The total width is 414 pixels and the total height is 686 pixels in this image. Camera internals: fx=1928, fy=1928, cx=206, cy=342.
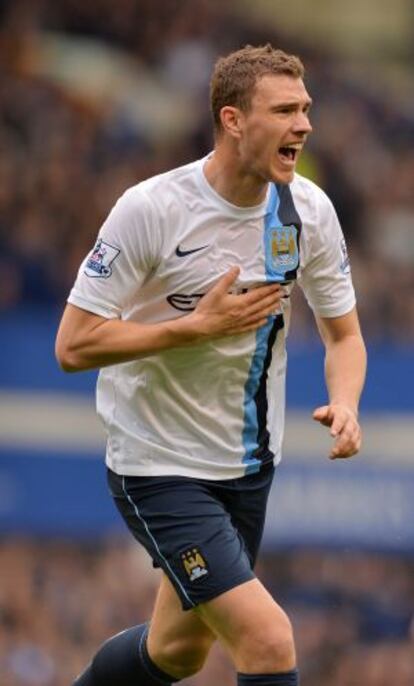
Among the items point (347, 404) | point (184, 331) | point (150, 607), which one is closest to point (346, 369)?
point (347, 404)

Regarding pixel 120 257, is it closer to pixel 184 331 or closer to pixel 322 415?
pixel 184 331

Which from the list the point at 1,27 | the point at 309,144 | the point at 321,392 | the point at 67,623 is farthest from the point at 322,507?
the point at 1,27

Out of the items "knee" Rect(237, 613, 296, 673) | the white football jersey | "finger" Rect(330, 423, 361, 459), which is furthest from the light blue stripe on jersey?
"knee" Rect(237, 613, 296, 673)

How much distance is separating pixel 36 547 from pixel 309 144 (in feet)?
12.6

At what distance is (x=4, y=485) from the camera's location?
12.0 metres

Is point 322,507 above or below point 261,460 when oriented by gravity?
below

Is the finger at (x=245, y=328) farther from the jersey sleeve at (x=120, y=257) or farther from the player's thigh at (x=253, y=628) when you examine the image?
the player's thigh at (x=253, y=628)

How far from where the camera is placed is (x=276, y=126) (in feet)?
19.3

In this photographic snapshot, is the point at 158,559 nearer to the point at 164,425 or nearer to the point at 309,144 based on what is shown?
the point at 164,425

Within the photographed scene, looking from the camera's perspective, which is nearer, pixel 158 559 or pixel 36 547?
pixel 158 559

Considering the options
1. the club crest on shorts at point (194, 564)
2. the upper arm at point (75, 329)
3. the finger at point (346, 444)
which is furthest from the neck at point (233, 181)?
the club crest on shorts at point (194, 564)

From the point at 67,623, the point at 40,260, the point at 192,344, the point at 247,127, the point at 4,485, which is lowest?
the point at 67,623

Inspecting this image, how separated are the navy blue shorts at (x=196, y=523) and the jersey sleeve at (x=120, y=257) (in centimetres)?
61

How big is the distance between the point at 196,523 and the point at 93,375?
6188 millimetres
